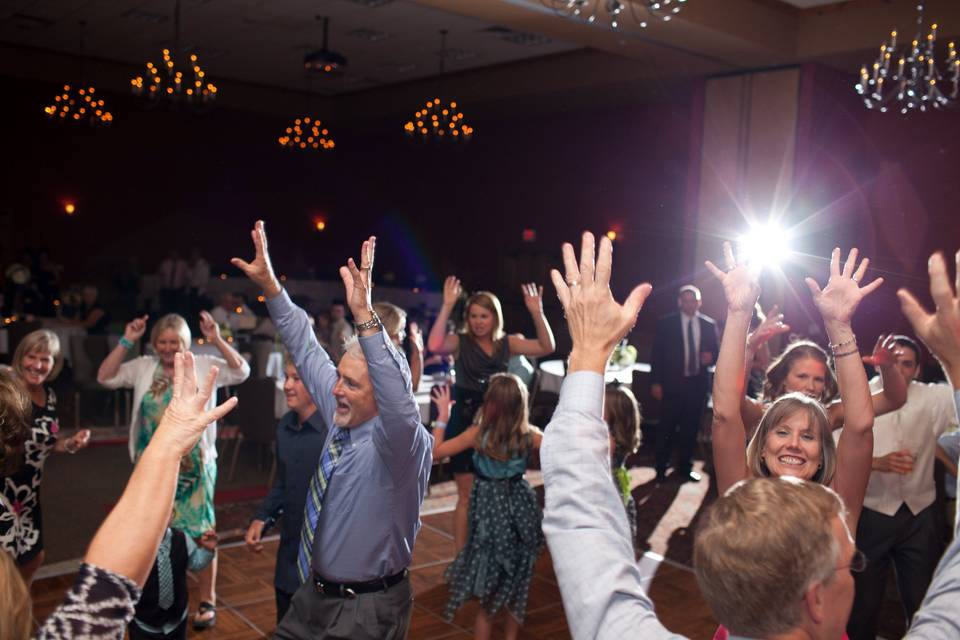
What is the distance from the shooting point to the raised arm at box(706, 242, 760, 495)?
1942mm

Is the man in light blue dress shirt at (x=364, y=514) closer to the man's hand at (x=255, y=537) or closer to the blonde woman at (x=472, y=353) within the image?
the man's hand at (x=255, y=537)

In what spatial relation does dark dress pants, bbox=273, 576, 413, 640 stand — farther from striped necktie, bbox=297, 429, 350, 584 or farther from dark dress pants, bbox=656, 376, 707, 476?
dark dress pants, bbox=656, 376, 707, 476

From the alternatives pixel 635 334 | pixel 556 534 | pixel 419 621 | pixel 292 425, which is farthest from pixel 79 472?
pixel 635 334

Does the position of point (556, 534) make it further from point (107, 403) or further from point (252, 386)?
point (107, 403)

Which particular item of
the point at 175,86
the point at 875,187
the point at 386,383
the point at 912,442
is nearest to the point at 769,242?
the point at 875,187

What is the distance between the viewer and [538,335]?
4645 millimetres

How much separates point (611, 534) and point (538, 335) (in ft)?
11.4

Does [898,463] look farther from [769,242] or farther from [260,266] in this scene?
[769,242]

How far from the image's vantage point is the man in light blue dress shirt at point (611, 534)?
1.13m

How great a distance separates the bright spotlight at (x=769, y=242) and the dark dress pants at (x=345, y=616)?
303 inches

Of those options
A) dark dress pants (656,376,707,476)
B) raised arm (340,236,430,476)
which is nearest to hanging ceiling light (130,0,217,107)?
dark dress pants (656,376,707,476)

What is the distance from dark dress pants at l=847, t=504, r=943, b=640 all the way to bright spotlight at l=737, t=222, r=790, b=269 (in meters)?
6.21

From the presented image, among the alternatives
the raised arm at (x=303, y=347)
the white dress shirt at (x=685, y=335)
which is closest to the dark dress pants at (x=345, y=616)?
the raised arm at (x=303, y=347)

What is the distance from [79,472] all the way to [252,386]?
1.47 m
